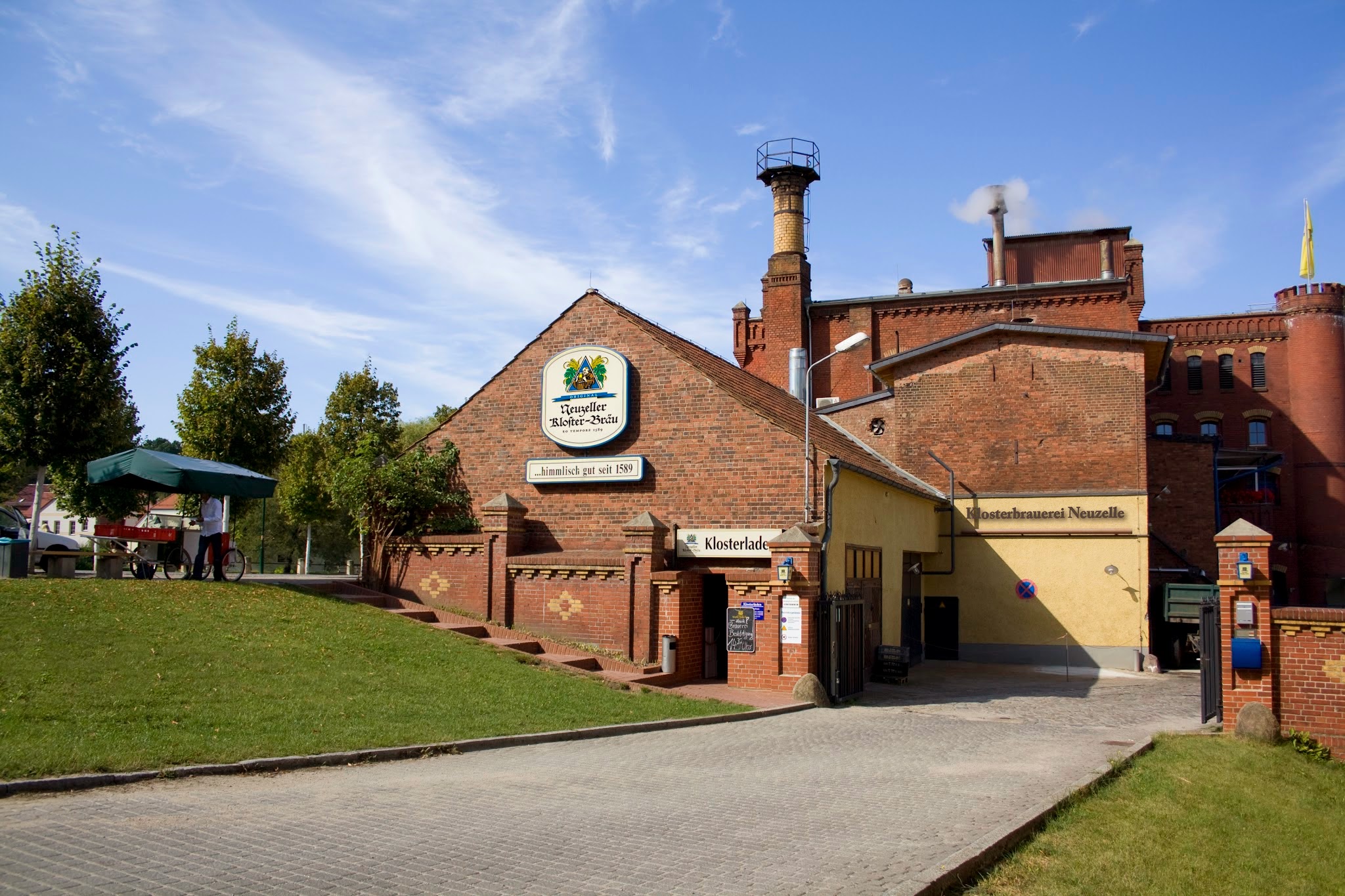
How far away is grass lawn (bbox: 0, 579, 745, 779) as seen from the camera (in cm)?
1010

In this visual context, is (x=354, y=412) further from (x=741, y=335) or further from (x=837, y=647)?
(x=837, y=647)

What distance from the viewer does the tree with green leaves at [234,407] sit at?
3453 cm

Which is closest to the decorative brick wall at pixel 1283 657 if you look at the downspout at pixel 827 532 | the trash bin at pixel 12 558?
the downspout at pixel 827 532

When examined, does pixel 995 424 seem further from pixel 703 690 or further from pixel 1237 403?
pixel 1237 403

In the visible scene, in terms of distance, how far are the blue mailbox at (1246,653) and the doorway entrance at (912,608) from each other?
1081 cm

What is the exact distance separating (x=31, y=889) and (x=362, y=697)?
23.2ft

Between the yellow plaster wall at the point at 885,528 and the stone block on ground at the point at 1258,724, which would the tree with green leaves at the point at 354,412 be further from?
the stone block on ground at the point at 1258,724

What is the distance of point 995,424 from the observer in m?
28.2

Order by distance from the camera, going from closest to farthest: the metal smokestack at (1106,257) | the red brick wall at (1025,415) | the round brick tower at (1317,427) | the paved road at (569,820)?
the paved road at (569,820) → the red brick wall at (1025,415) → the metal smokestack at (1106,257) → the round brick tower at (1317,427)

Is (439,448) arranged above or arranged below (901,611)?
→ above

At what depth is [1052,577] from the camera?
27.5m

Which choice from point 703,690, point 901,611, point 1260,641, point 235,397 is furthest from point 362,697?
point 235,397

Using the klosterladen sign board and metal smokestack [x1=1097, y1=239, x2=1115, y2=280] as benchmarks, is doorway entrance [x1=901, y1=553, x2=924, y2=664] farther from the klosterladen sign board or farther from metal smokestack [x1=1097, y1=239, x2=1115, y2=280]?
metal smokestack [x1=1097, y1=239, x2=1115, y2=280]

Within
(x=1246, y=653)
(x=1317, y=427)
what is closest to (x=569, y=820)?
(x=1246, y=653)
